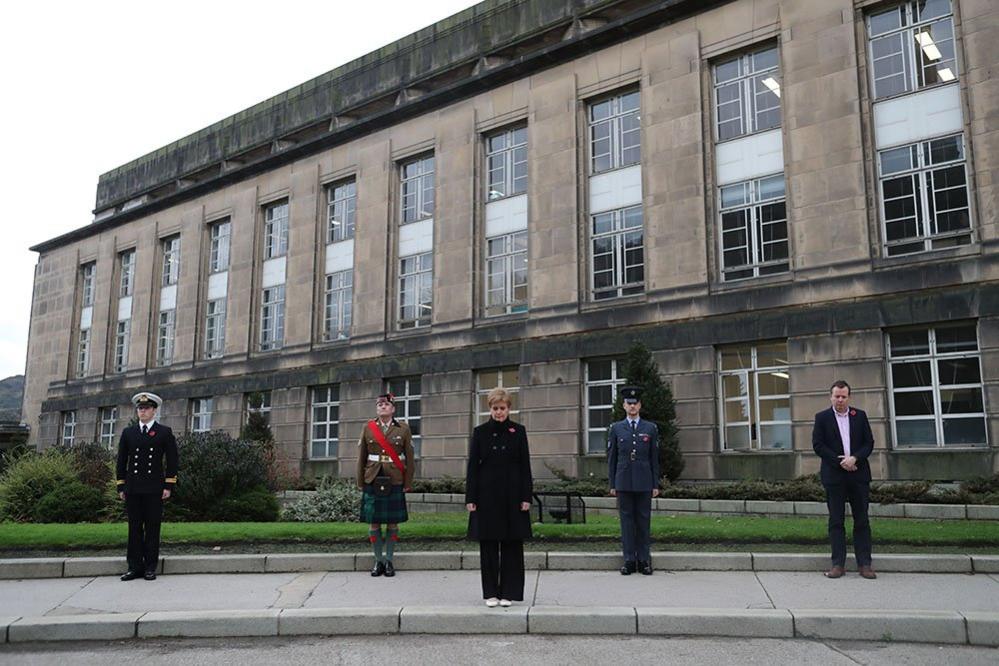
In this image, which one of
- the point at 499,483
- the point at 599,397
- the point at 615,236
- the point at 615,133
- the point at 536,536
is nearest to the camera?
the point at 499,483

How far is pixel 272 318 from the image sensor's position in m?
32.5

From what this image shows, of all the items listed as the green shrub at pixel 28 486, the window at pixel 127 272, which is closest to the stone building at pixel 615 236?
the window at pixel 127 272

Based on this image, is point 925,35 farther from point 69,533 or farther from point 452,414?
point 69,533

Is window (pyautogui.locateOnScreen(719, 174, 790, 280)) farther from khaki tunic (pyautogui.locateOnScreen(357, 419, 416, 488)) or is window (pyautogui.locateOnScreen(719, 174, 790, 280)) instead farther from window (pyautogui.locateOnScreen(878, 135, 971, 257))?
khaki tunic (pyautogui.locateOnScreen(357, 419, 416, 488))

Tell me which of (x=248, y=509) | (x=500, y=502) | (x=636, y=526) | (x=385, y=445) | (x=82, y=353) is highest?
(x=82, y=353)

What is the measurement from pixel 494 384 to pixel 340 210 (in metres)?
10.5

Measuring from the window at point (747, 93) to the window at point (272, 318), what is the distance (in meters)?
18.3

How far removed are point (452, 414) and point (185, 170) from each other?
20995 mm

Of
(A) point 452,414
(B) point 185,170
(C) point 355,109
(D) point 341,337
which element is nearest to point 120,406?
(B) point 185,170

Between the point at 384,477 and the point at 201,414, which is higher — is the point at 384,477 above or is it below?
below

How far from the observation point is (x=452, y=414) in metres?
24.8

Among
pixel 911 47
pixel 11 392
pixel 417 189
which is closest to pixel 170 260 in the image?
pixel 417 189

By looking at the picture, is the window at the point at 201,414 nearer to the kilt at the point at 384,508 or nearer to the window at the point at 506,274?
the window at the point at 506,274

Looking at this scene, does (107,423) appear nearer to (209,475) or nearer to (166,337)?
(166,337)
